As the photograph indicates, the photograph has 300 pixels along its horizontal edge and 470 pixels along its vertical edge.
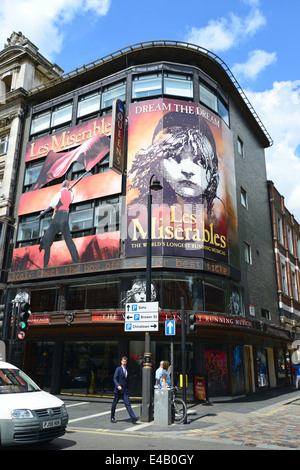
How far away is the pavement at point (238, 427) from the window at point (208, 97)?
16695 mm

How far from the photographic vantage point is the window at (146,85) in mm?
21844

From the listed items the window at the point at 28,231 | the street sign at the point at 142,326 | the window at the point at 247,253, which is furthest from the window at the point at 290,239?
the street sign at the point at 142,326

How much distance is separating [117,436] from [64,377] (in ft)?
37.3

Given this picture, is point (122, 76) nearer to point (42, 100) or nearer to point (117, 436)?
point (42, 100)

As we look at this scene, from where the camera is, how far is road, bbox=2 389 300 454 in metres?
7.47

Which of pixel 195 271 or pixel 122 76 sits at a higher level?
pixel 122 76

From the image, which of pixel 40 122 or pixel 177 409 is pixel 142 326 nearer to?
pixel 177 409

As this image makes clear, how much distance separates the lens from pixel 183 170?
19578mm

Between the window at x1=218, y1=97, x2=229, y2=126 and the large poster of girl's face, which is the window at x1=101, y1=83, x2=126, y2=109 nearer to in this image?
the large poster of girl's face

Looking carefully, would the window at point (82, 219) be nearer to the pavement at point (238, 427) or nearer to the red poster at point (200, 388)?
the red poster at point (200, 388)

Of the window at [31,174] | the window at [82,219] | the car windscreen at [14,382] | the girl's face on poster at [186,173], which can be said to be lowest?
the car windscreen at [14,382]

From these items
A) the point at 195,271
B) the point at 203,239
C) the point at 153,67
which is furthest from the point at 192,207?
the point at 153,67

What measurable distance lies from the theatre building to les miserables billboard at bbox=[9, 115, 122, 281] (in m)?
0.08

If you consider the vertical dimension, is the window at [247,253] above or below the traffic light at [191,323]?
above
